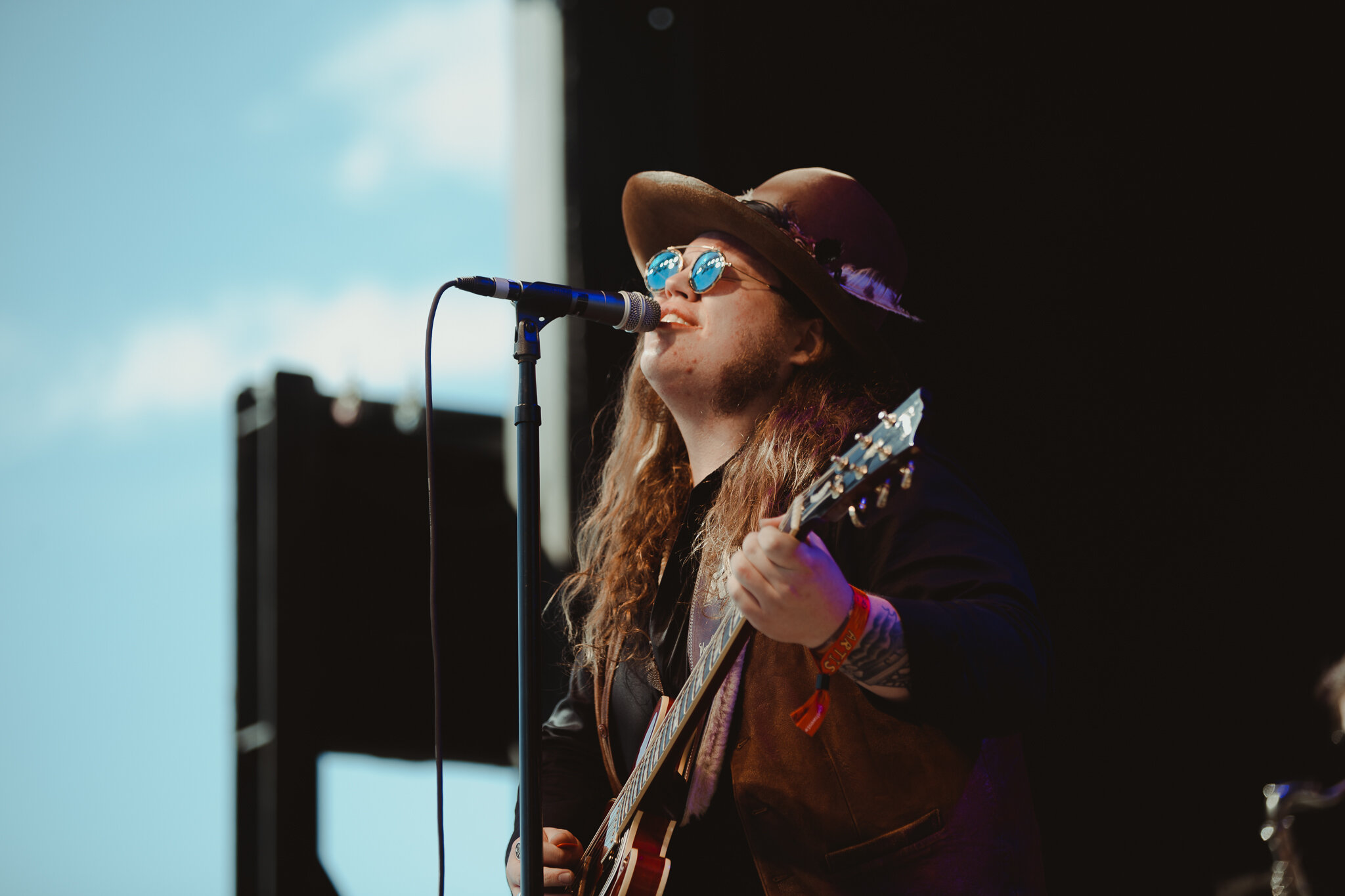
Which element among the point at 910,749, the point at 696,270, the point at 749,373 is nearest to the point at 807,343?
the point at 749,373

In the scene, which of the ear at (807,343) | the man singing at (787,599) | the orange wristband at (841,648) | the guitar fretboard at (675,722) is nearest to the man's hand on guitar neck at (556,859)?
the man singing at (787,599)

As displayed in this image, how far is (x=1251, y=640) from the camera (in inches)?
100

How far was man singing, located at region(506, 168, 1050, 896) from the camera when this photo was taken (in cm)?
160

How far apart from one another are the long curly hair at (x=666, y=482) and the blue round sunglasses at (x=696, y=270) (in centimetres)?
18

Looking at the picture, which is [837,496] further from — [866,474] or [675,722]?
[675,722]

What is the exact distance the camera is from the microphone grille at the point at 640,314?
208 centimetres

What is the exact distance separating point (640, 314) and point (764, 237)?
533 mm

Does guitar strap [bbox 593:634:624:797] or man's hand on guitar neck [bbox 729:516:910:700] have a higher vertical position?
man's hand on guitar neck [bbox 729:516:910:700]

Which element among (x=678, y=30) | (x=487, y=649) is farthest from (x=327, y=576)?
(x=678, y=30)

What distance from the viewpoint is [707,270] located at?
253cm

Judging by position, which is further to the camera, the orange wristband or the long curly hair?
the long curly hair

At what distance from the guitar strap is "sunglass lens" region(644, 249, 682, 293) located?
81 cm

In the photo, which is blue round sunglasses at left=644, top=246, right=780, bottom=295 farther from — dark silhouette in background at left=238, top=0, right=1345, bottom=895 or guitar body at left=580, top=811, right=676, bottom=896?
guitar body at left=580, top=811, right=676, bottom=896

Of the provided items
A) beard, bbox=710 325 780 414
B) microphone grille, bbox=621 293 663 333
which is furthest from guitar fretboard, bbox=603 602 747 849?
beard, bbox=710 325 780 414
